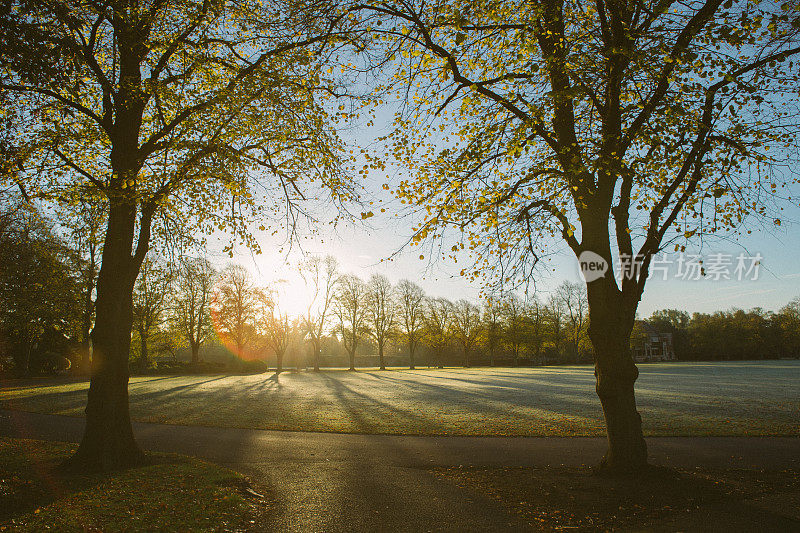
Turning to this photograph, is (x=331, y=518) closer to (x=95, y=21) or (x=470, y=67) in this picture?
(x=470, y=67)

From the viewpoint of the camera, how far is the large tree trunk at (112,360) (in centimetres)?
827

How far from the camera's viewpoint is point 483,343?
72.2m

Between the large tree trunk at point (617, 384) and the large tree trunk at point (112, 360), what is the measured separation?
29.5 feet

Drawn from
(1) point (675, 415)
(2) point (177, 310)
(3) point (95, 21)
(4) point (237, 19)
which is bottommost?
(1) point (675, 415)

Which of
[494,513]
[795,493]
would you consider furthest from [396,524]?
[795,493]

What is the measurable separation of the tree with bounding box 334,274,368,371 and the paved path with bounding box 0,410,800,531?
1756 inches

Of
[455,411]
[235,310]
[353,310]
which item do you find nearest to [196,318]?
[235,310]

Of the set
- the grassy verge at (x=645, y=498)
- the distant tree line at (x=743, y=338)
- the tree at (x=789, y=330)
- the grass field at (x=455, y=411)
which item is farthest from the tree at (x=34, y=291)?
the tree at (x=789, y=330)

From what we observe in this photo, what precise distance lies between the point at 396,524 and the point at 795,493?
6.30 meters

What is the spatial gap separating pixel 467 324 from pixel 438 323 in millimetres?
6617

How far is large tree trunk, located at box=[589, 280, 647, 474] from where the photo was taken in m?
7.64

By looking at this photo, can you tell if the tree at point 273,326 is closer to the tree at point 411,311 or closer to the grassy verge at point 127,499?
the tree at point 411,311

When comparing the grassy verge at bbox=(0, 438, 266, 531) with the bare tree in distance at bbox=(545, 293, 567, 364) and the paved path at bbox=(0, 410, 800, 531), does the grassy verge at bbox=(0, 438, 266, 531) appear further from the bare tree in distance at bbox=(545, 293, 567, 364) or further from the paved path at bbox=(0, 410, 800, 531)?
the bare tree in distance at bbox=(545, 293, 567, 364)

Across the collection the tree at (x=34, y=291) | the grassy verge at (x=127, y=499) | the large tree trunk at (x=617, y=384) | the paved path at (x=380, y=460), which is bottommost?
the paved path at (x=380, y=460)
